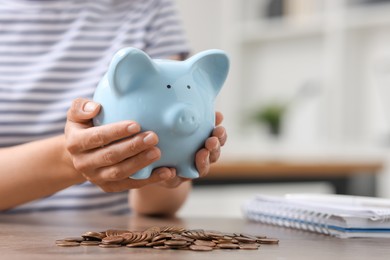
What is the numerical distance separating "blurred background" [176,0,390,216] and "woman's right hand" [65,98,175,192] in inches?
70.3

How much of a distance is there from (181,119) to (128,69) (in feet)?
0.24

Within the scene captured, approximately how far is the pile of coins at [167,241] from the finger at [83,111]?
12 cm

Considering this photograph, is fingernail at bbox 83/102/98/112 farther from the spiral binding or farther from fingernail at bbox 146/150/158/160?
the spiral binding

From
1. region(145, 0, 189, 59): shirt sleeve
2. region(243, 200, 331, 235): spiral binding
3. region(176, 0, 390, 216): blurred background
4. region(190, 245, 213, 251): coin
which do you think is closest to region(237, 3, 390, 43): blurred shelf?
region(176, 0, 390, 216): blurred background

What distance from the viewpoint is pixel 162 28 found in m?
1.24

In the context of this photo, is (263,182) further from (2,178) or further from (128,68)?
(128,68)

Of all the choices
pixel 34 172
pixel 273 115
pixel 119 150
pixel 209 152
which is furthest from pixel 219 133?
pixel 273 115

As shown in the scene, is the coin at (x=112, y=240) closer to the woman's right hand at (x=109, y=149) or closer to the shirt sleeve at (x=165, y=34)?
the woman's right hand at (x=109, y=149)

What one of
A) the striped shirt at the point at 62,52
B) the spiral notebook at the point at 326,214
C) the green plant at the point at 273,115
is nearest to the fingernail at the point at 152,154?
the spiral notebook at the point at 326,214

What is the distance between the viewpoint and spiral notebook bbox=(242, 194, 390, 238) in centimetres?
81

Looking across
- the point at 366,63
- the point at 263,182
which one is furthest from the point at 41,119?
the point at 366,63

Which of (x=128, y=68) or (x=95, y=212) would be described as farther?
(x=95, y=212)

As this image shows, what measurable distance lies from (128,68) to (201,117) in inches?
3.8

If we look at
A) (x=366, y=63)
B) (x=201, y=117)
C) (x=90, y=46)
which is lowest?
(x=201, y=117)
